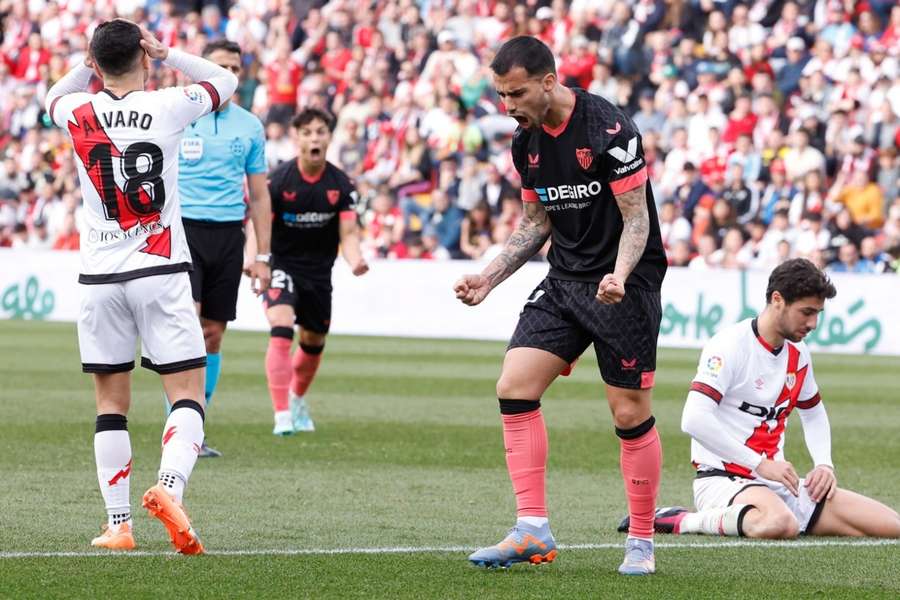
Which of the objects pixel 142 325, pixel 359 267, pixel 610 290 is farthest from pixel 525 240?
pixel 359 267

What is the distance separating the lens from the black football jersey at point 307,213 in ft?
39.2

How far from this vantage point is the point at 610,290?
6027 millimetres

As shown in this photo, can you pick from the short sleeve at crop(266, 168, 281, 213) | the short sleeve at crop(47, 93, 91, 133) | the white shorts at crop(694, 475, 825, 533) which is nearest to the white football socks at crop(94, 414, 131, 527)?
the short sleeve at crop(47, 93, 91, 133)

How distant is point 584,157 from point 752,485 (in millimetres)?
2182

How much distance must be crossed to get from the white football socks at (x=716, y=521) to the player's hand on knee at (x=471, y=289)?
74.0 inches

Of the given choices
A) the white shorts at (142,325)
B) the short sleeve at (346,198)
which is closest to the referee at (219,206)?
the short sleeve at (346,198)

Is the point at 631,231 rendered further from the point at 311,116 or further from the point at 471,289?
the point at 311,116

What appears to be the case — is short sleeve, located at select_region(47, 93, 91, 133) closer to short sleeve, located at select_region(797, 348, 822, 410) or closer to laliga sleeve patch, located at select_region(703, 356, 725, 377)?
laliga sleeve patch, located at select_region(703, 356, 725, 377)

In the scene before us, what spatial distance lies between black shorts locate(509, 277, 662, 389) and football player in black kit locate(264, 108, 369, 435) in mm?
5293

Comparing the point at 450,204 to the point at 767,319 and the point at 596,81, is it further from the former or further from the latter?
the point at 767,319

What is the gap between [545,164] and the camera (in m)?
6.41

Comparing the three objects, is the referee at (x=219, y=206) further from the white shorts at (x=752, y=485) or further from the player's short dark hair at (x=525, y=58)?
the player's short dark hair at (x=525, y=58)

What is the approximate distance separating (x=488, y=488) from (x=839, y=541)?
7.58ft

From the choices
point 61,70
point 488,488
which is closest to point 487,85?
point 61,70
